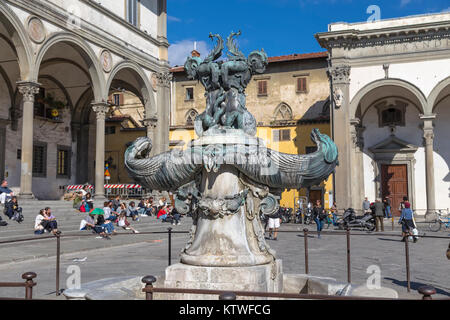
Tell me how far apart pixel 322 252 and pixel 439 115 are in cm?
1809

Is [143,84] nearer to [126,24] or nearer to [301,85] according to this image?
[126,24]

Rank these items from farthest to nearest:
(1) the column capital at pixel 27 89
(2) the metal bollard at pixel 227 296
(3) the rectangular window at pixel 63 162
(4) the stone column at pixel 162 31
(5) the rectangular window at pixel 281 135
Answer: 1. (5) the rectangular window at pixel 281 135
2. (3) the rectangular window at pixel 63 162
3. (4) the stone column at pixel 162 31
4. (1) the column capital at pixel 27 89
5. (2) the metal bollard at pixel 227 296

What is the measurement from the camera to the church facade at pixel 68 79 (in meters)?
17.7

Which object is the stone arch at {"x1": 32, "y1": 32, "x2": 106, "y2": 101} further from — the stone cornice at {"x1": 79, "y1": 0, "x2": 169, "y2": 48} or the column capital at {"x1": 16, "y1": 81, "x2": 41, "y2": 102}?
the stone cornice at {"x1": 79, "y1": 0, "x2": 169, "y2": 48}

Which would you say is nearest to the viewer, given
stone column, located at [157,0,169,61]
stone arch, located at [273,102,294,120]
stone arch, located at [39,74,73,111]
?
stone arch, located at [39,74,73,111]

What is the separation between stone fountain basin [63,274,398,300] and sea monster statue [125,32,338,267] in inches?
24.9

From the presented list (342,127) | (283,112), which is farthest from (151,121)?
(283,112)

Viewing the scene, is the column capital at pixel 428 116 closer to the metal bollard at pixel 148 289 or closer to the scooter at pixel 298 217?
the scooter at pixel 298 217

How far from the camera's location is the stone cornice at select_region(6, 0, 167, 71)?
17.8 meters

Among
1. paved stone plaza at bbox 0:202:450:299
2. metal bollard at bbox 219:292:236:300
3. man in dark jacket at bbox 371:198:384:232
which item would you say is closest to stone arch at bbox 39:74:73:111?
paved stone plaza at bbox 0:202:450:299

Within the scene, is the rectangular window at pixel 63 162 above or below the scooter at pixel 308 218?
above

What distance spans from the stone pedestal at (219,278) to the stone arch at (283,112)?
32.0m

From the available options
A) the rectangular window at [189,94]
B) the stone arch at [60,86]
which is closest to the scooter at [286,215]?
the stone arch at [60,86]

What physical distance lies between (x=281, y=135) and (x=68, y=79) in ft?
46.6
